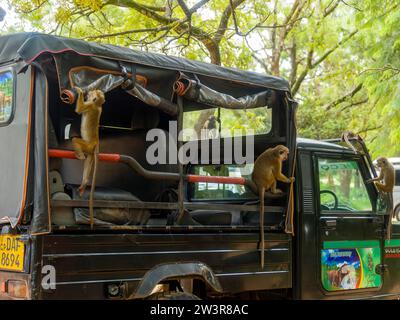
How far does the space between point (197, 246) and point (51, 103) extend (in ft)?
5.59

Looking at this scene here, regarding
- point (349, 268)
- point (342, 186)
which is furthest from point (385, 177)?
point (349, 268)

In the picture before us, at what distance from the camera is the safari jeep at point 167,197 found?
11.9 ft

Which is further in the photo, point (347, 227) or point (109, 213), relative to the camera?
point (347, 227)

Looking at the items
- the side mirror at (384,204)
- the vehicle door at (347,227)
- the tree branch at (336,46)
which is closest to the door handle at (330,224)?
the vehicle door at (347,227)

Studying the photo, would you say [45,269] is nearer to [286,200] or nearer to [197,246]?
[197,246]

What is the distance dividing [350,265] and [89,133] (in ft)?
8.46

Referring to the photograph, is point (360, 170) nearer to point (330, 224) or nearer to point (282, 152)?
point (330, 224)

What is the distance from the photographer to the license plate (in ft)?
11.6

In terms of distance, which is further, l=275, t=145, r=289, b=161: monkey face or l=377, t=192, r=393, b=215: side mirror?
l=377, t=192, r=393, b=215: side mirror

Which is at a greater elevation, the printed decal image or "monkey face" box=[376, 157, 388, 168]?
"monkey face" box=[376, 157, 388, 168]

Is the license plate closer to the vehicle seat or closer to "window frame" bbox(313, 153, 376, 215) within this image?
the vehicle seat

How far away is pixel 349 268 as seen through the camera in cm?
512

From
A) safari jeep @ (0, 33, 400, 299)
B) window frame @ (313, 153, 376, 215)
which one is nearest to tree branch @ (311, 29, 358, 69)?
window frame @ (313, 153, 376, 215)
